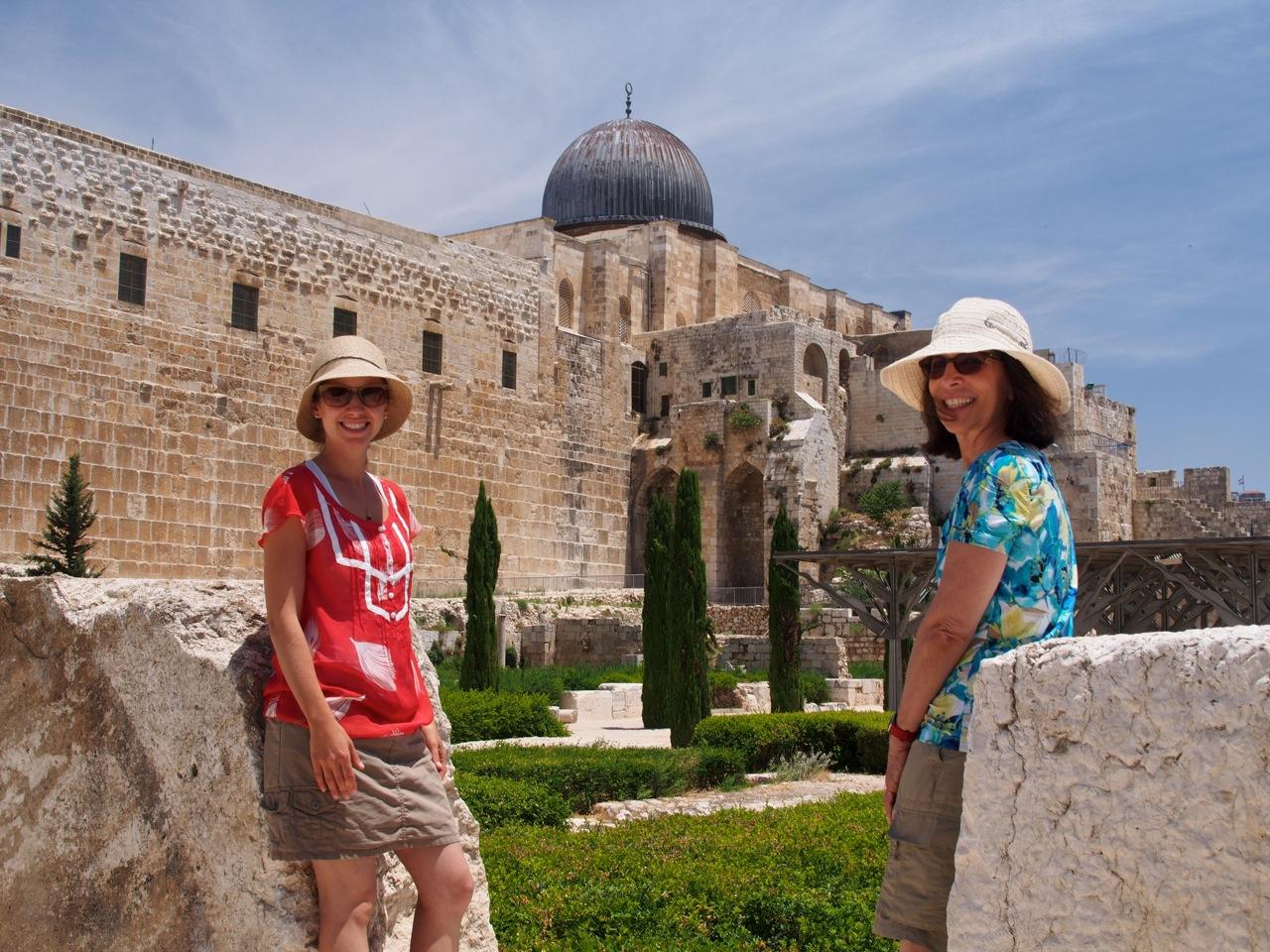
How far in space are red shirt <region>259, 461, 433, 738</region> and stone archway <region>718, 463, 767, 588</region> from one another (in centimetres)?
2700

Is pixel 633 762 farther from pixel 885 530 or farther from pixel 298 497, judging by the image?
pixel 885 530

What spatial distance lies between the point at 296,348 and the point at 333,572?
19.9 meters

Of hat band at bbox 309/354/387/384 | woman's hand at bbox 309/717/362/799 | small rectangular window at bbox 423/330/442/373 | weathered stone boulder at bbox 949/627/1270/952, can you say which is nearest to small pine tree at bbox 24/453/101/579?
small rectangular window at bbox 423/330/442/373

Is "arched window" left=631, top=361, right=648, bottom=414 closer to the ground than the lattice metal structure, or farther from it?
farther from it

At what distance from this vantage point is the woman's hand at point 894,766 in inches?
98.5

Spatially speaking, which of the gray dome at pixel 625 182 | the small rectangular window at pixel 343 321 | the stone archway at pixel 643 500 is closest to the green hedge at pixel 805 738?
the small rectangular window at pixel 343 321

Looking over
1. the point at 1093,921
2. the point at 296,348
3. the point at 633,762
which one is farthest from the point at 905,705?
the point at 296,348

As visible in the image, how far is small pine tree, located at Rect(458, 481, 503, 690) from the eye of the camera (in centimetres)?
1720

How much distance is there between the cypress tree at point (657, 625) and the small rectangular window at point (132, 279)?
896 cm

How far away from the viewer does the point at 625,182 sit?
35625 millimetres

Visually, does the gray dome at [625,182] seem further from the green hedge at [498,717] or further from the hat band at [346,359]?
the hat band at [346,359]

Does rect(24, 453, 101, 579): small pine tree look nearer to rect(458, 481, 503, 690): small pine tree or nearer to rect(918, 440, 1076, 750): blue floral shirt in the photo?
rect(458, 481, 503, 690): small pine tree

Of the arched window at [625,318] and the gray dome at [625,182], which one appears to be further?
the gray dome at [625,182]

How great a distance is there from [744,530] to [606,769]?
2113 centimetres
